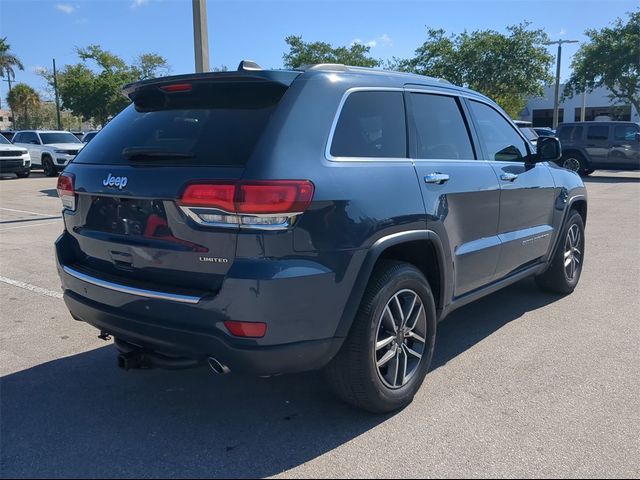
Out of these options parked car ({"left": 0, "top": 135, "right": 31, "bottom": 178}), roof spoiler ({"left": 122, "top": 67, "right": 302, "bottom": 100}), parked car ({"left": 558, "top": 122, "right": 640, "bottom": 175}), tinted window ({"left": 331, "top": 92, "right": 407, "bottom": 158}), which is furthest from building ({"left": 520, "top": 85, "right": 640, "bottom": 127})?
roof spoiler ({"left": 122, "top": 67, "right": 302, "bottom": 100})

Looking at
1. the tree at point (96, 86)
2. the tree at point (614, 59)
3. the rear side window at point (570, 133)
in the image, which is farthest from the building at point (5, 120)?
the rear side window at point (570, 133)

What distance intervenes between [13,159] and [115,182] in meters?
20.0

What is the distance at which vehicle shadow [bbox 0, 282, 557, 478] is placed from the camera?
9.09ft

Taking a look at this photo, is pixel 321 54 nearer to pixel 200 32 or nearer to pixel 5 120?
pixel 200 32

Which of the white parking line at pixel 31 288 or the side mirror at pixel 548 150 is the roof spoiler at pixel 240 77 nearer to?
the side mirror at pixel 548 150

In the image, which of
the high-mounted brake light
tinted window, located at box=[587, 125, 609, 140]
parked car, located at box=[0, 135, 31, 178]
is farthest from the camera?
tinted window, located at box=[587, 125, 609, 140]

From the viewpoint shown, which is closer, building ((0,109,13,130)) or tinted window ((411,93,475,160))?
tinted window ((411,93,475,160))

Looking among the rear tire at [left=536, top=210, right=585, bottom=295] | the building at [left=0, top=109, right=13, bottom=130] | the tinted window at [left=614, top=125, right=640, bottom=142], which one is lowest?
the rear tire at [left=536, top=210, right=585, bottom=295]

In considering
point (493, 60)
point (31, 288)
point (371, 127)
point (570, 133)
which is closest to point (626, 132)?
point (570, 133)

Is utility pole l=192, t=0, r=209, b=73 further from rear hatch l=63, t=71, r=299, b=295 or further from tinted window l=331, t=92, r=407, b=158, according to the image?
tinted window l=331, t=92, r=407, b=158

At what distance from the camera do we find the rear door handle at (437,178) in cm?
344

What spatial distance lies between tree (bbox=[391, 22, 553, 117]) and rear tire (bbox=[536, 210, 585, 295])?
25694mm

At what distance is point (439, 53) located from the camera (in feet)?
101

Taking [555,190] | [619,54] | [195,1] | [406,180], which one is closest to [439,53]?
[619,54]
